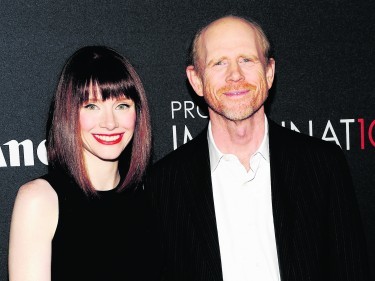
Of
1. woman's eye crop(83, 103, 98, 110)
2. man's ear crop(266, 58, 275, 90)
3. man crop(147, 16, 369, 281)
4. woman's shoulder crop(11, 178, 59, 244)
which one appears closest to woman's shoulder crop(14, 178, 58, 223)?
woman's shoulder crop(11, 178, 59, 244)

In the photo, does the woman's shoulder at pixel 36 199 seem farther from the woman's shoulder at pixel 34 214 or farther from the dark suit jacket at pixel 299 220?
the dark suit jacket at pixel 299 220

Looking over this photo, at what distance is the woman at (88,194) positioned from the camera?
1.92 meters

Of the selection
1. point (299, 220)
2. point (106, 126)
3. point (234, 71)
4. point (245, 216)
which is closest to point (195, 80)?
point (234, 71)

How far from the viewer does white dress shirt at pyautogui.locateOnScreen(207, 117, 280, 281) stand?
210 cm

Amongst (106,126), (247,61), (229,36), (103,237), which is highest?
(229,36)

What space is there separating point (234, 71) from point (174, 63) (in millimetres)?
568

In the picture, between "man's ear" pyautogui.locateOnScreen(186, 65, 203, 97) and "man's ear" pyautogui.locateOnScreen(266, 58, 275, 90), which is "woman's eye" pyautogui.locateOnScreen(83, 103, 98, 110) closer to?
"man's ear" pyautogui.locateOnScreen(186, 65, 203, 97)

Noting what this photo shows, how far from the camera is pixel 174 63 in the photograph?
2.66 meters

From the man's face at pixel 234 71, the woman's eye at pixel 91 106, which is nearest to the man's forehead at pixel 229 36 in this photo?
the man's face at pixel 234 71

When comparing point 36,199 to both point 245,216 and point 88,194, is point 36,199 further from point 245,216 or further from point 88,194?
point 245,216

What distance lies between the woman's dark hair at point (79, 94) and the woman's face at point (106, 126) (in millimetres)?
26

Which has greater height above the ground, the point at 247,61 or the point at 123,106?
the point at 247,61

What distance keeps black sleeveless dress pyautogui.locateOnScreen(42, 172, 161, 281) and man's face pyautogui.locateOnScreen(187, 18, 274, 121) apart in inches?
22.8

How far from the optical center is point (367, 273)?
2.11 meters
